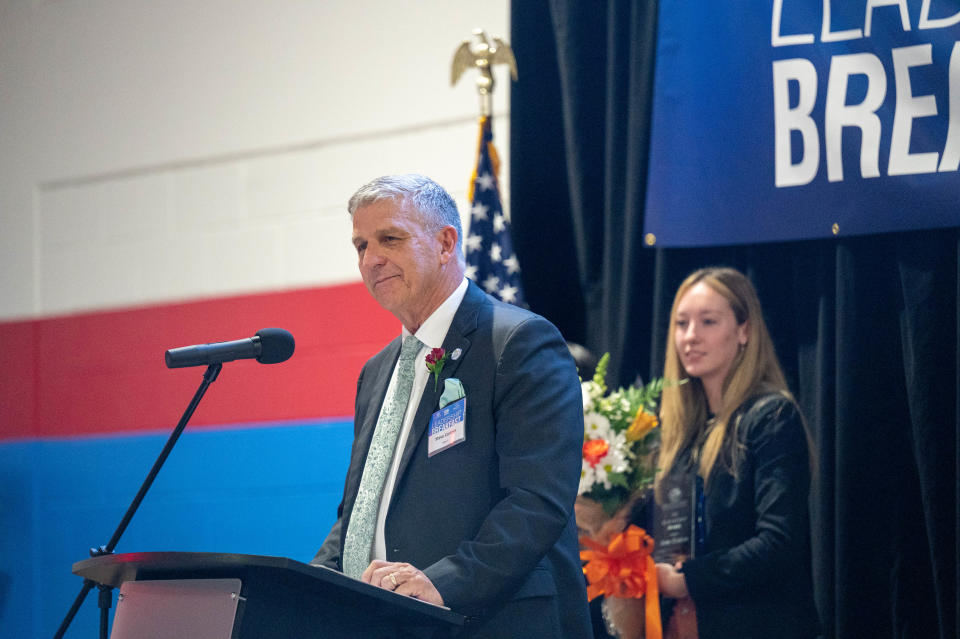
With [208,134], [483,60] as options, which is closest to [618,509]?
[483,60]

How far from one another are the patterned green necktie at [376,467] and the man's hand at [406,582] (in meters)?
0.25

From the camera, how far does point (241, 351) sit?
201 centimetres

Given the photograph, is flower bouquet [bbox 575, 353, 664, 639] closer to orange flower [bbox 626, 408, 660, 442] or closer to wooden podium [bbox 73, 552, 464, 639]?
orange flower [bbox 626, 408, 660, 442]

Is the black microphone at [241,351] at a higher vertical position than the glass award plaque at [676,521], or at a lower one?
higher

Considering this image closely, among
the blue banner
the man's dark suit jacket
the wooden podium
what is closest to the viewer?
the wooden podium

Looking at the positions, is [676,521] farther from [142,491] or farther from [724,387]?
[142,491]

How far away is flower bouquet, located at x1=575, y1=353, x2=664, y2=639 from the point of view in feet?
9.21

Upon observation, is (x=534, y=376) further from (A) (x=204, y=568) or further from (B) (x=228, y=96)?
(B) (x=228, y=96)

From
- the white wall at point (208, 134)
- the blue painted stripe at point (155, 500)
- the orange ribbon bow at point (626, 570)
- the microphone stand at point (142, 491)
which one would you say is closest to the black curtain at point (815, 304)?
the white wall at point (208, 134)

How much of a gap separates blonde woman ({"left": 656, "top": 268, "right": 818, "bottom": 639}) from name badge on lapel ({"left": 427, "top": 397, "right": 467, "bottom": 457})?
1.28m

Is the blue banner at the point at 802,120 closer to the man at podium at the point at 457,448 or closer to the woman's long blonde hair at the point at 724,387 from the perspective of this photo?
the woman's long blonde hair at the point at 724,387

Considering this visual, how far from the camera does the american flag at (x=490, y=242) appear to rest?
11.0 ft

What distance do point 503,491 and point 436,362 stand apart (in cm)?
27

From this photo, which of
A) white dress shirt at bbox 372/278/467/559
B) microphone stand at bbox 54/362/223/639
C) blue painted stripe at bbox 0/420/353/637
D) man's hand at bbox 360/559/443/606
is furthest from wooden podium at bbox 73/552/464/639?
blue painted stripe at bbox 0/420/353/637
